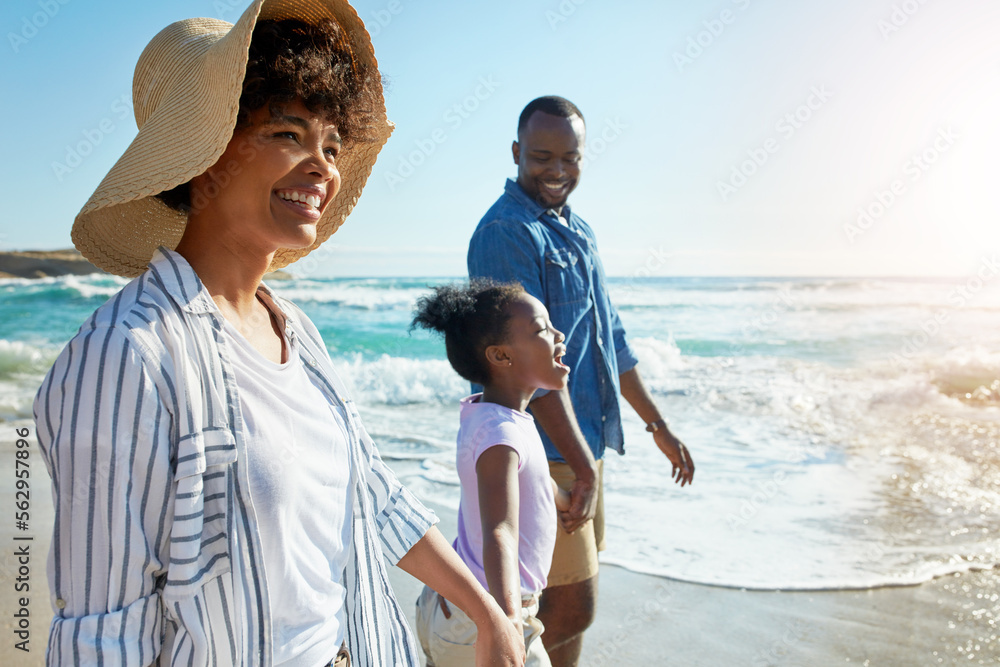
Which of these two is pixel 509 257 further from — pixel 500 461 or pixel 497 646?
pixel 497 646

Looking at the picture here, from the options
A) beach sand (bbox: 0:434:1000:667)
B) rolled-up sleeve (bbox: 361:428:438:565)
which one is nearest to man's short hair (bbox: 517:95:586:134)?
rolled-up sleeve (bbox: 361:428:438:565)

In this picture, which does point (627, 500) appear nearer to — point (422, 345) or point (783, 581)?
point (783, 581)

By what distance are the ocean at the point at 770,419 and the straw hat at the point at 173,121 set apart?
149 inches

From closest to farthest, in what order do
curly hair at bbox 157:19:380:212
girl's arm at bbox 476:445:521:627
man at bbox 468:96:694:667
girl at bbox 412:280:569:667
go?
curly hair at bbox 157:19:380:212 < girl's arm at bbox 476:445:521:627 < girl at bbox 412:280:569:667 < man at bbox 468:96:694:667

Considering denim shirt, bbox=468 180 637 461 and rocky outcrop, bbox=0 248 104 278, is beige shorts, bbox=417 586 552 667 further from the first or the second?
rocky outcrop, bbox=0 248 104 278

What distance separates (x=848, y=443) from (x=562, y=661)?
671 cm

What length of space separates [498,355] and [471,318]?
16cm

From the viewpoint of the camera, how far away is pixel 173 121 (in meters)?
1.29

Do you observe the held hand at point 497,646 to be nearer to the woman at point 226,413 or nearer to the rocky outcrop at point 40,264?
the woman at point 226,413

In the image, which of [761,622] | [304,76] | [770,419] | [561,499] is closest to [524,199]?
[561,499]

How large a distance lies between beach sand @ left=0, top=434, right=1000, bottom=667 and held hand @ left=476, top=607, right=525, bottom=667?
2271mm

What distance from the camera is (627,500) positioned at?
588 centimetres

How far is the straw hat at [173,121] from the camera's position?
1.24 metres

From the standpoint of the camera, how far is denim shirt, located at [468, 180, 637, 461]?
8.72 ft
